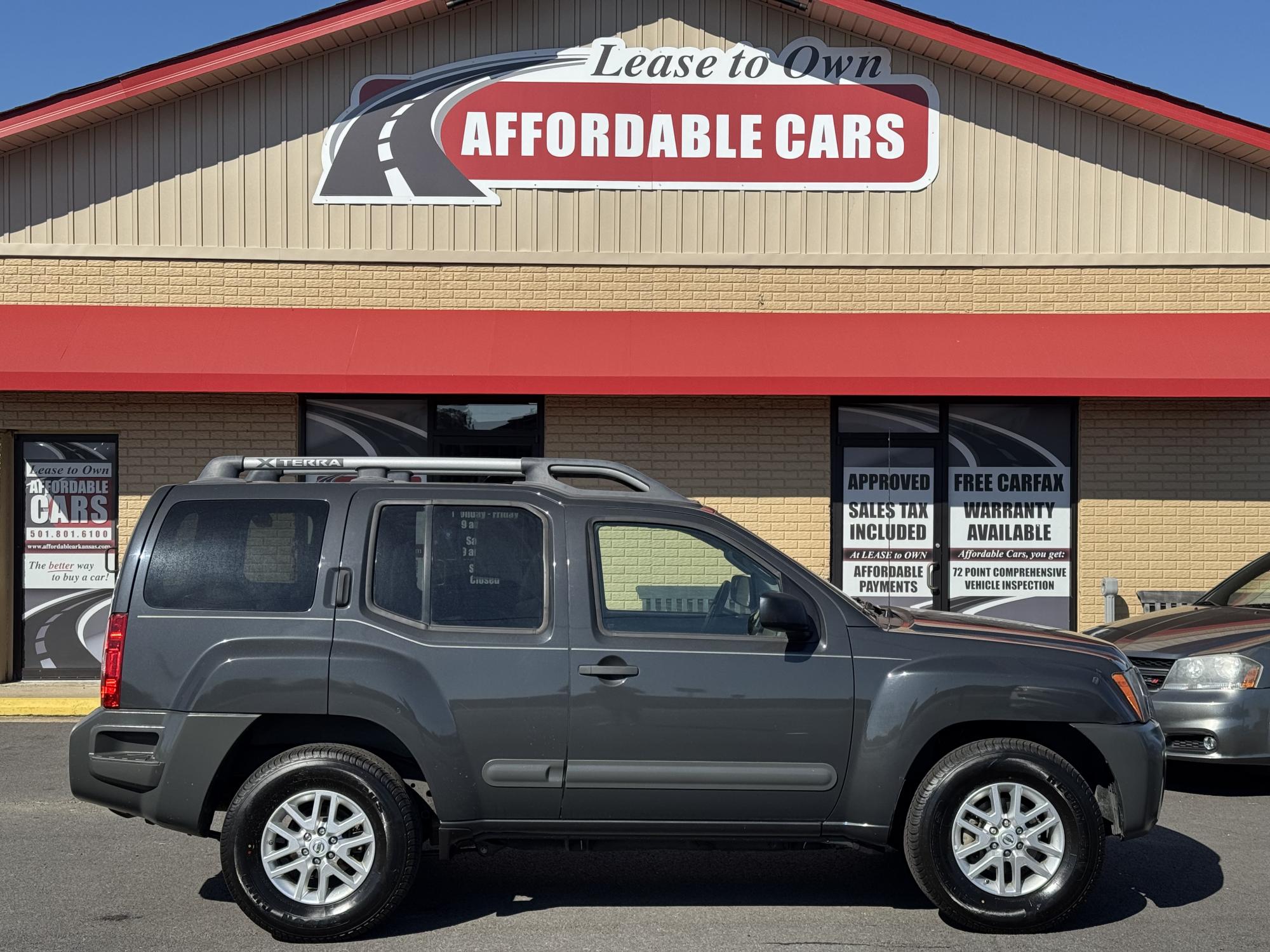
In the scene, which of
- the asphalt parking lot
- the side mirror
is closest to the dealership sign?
the asphalt parking lot

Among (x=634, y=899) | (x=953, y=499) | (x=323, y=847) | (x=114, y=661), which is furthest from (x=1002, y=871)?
(x=953, y=499)

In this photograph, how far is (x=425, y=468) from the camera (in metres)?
5.64

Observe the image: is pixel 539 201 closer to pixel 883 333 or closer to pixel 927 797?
pixel 883 333

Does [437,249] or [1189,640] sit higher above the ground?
[437,249]

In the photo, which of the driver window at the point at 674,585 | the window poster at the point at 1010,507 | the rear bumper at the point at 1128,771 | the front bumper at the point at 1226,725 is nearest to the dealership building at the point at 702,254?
the window poster at the point at 1010,507

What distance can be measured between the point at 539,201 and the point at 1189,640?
7541mm

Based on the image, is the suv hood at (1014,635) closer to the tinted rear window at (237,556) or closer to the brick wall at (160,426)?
the tinted rear window at (237,556)

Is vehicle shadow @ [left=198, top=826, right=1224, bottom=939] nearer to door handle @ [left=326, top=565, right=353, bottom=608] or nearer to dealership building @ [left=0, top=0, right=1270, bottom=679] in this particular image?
door handle @ [left=326, top=565, right=353, bottom=608]

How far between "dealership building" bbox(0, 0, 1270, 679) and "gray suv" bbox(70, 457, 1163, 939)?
695 centimetres

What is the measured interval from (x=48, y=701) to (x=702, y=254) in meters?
7.51

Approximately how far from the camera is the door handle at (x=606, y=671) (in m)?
5.04

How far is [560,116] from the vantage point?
482 inches

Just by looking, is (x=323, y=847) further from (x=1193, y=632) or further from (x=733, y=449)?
(x=733, y=449)

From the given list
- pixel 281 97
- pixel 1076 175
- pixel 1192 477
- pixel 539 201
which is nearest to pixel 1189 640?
pixel 1192 477
